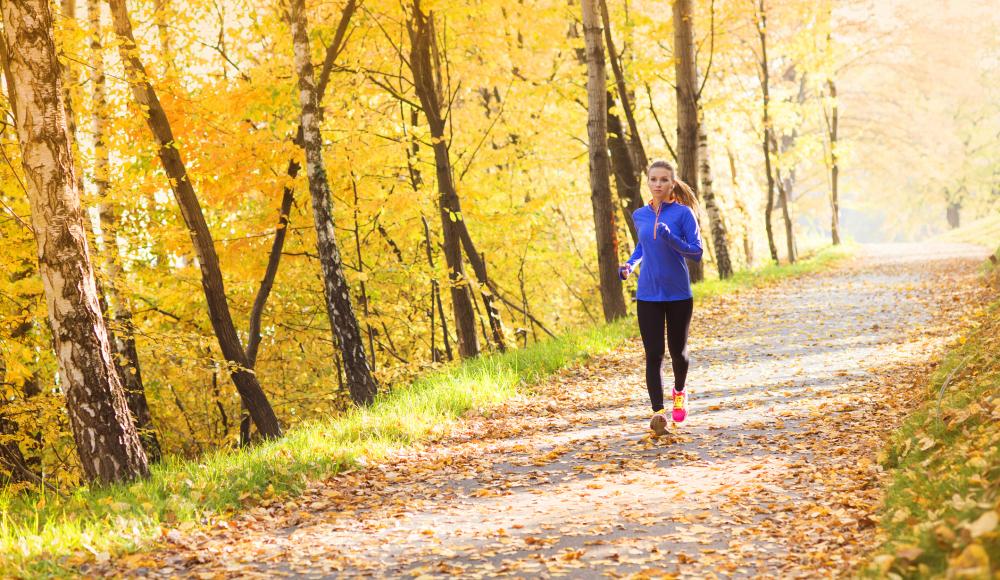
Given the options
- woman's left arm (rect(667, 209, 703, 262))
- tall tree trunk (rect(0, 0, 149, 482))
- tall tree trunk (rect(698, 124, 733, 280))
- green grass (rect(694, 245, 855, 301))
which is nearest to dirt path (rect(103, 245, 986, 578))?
woman's left arm (rect(667, 209, 703, 262))

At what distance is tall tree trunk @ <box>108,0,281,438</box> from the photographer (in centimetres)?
1019

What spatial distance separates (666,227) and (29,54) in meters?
5.05

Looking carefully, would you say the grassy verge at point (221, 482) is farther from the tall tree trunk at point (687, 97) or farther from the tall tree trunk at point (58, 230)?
the tall tree trunk at point (687, 97)

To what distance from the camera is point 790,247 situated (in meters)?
28.8

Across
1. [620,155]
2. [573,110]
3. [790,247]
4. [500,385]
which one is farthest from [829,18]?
[500,385]

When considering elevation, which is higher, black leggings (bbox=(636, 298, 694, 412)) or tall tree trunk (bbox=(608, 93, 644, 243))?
tall tree trunk (bbox=(608, 93, 644, 243))

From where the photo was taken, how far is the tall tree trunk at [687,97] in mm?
16703

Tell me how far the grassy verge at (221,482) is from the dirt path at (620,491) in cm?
21

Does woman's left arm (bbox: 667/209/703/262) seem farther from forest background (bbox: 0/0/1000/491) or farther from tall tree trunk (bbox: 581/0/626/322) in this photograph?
tall tree trunk (bbox: 581/0/626/322)

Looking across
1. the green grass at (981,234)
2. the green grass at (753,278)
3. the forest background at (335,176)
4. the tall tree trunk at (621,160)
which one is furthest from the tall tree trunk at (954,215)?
the tall tree trunk at (621,160)

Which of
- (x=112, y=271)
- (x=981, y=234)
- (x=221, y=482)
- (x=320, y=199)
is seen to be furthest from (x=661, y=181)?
(x=981, y=234)

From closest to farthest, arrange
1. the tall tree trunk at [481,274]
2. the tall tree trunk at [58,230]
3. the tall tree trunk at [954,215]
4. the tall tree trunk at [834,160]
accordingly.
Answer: the tall tree trunk at [58,230]
the tall tree trunk at [481,274]
the tall tree trunk at [834,160]
the tall tree trunk at [954,215]

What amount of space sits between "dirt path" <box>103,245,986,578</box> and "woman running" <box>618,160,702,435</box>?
0.89 m

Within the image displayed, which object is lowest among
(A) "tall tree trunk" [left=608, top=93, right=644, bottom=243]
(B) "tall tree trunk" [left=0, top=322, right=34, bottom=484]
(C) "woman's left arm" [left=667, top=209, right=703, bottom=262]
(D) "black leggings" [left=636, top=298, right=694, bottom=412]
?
(B) "tall tree trunk" [left=0, top=322, right=34, bottom=484]
